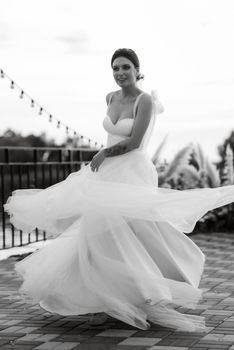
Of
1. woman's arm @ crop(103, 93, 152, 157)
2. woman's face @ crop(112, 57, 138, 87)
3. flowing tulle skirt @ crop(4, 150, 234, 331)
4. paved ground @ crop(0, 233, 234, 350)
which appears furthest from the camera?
woman's face @ crop(112, 57, 138, 87)

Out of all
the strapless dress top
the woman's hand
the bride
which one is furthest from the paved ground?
the strapless dress top

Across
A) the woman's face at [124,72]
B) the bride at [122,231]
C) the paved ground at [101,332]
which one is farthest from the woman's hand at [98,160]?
the paved ground at [101,332]

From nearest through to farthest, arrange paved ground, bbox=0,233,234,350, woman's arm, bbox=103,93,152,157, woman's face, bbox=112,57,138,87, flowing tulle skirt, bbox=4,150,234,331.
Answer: paved ground, bbox=0,233,234,350 < flowing tulle skirt, bbox=4,150,234,331 < woman's arm, bbox=103,93,152,157 < woman's face, bbox=112,57,138,87

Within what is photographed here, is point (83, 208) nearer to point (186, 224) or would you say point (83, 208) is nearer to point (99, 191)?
point (99, 191)

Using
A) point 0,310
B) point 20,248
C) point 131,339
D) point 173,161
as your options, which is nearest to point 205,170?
point 173,161

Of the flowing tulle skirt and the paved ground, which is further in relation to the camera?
the flowing tulle skirt

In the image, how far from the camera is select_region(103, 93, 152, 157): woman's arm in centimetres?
521

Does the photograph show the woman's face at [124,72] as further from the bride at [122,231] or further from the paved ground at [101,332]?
the paved ground at [101,332]

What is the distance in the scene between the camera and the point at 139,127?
17.1 feet

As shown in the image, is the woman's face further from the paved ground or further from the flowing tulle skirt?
the paved ground

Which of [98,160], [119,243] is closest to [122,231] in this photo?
[119,243]

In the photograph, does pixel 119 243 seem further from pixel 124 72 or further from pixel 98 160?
pixel 124 72

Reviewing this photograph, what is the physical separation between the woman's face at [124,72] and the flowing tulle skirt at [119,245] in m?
0.51

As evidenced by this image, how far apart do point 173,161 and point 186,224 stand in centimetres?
715
